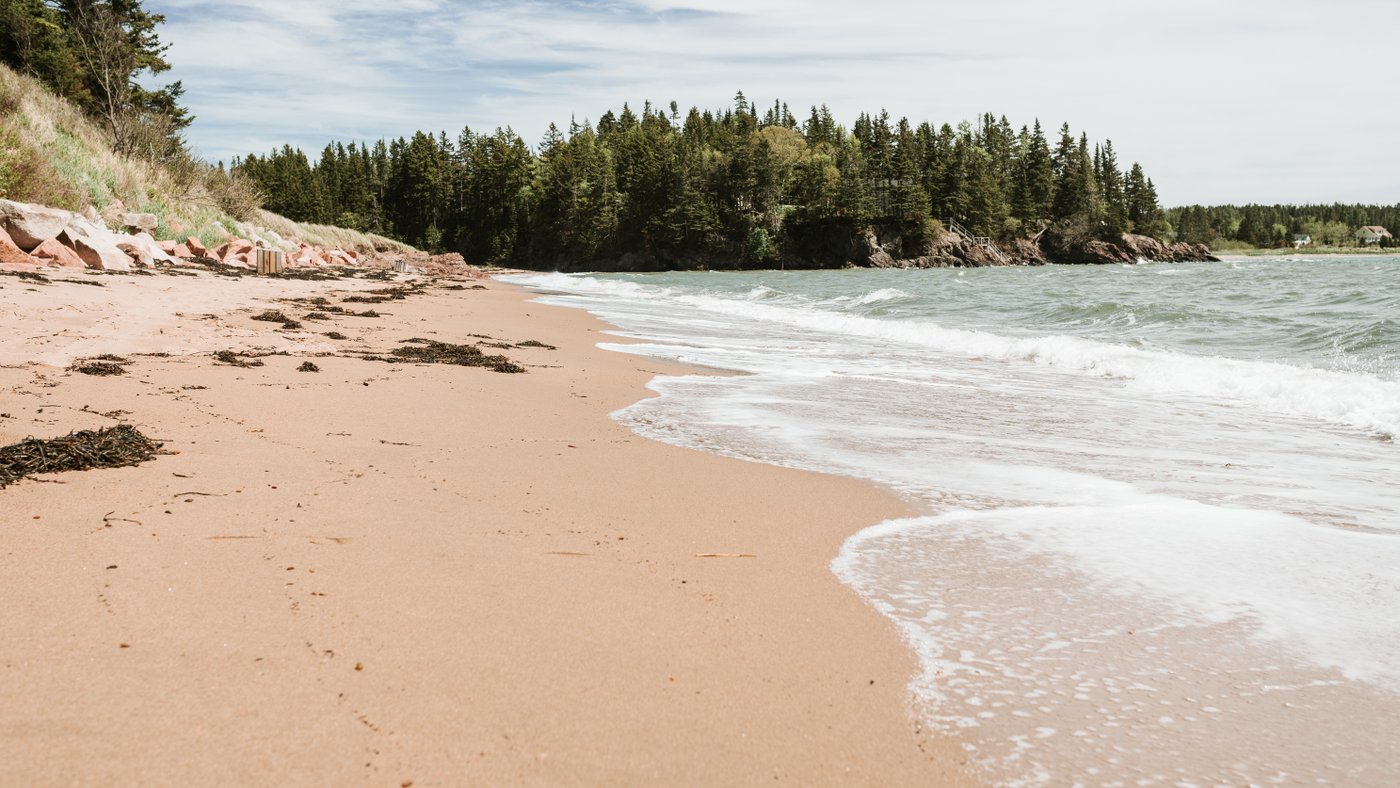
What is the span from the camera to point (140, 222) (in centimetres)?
1927

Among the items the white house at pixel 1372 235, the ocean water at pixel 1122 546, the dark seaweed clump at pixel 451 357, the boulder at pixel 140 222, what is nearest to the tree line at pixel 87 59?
the boulder at pixel 140 222

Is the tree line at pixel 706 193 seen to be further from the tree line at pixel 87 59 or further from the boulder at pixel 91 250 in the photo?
the boulder at pixel 91 250

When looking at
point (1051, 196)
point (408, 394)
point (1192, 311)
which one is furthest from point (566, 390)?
point (1051, 196)

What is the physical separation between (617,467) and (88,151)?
22642 mm

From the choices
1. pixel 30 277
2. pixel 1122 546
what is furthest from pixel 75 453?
pixel 30 277

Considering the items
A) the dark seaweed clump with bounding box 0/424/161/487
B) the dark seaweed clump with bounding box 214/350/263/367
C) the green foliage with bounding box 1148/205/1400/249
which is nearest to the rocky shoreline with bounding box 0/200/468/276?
the dark seaweed clump with bounding box 214/350/263/367

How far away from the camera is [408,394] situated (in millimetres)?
6098

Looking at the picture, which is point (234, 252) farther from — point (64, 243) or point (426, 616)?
point (426, 616)

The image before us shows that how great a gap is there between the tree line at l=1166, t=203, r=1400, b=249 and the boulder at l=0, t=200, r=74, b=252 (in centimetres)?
13780

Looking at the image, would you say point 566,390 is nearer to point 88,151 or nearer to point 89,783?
point 89,783

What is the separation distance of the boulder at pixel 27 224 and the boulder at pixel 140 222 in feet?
18.8

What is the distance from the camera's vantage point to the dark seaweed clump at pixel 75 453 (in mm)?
3326

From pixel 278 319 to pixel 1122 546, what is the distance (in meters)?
9.45

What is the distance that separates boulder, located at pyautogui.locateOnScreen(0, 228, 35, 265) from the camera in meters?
12.0
